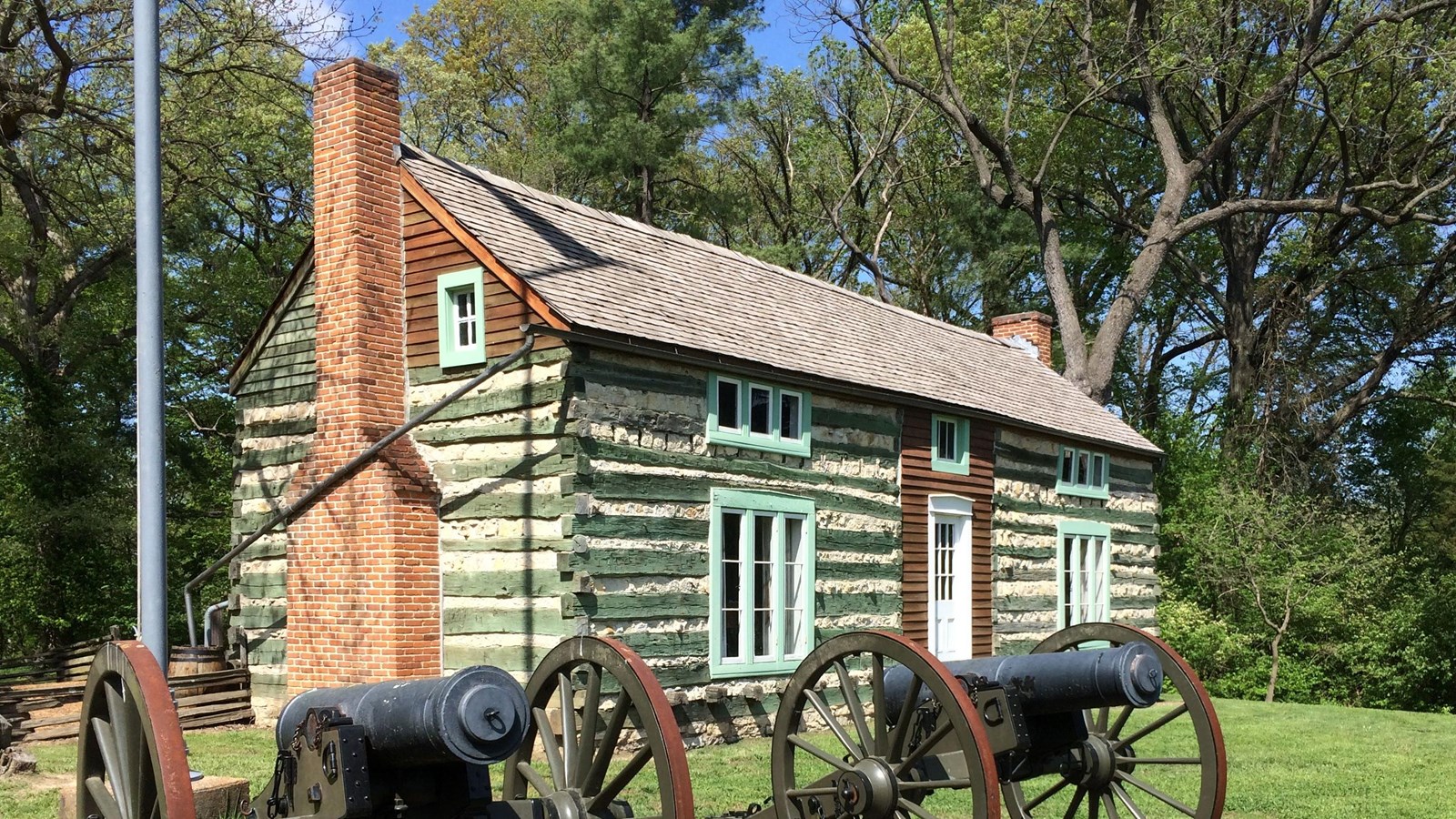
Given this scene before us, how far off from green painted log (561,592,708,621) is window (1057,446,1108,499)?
8.46m

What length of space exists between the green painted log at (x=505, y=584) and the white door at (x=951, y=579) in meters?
6.33

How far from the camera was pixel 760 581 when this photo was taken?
46.0ft

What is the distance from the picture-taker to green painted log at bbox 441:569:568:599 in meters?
12.0

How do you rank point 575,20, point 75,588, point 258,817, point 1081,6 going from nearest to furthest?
point 258,817 < point 75,588 < point 1081,6 < point 575,20

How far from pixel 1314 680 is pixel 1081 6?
14505 mm

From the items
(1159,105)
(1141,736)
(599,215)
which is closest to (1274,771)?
(1141,736)

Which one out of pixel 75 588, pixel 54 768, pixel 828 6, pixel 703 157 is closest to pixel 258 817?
pixel 54 768

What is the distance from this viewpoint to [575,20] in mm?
32344

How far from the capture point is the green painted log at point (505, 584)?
12.0 metres

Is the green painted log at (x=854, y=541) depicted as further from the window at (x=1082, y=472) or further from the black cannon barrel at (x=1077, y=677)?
the black cannon barrel at (x=1077, y=677)

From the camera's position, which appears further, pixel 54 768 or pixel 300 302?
pixel 300 302

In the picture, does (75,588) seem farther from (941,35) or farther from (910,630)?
(941,35)

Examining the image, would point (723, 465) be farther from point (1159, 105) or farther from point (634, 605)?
point (1159, 105)

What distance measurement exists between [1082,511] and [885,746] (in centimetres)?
1420
